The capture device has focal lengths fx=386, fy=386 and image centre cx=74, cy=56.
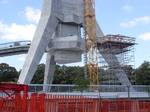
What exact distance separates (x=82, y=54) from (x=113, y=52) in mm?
12413

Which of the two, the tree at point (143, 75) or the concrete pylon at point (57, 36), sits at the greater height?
the concrete pylon at point (57, 36)

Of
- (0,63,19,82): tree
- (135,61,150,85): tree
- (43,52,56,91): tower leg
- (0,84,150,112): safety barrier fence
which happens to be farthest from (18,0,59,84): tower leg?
(0,84,150,112): safety barrier fence

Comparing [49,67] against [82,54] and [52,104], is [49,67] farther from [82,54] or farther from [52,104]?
[52,104]

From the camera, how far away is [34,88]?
2158 inches

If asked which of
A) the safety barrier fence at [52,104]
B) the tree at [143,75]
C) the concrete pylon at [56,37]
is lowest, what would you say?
the safety barrier fence at [52,104]

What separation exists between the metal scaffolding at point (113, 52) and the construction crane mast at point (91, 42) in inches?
56.0

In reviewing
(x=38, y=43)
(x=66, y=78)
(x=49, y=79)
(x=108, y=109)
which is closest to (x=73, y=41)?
(x=38, y=43)

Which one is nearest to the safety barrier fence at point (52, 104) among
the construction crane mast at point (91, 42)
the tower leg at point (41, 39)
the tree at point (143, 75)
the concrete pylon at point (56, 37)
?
the tower leg at point (41, 39)

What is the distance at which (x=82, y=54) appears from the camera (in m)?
74.2

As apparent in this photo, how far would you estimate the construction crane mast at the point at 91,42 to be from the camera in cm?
8294

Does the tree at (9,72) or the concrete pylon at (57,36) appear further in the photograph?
the tree at (9,72)

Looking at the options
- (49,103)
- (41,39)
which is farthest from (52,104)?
(41,39)

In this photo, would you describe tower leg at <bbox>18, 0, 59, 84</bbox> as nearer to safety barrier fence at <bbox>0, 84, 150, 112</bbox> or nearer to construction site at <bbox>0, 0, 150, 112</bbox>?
construction site at <bbox>0, 0, 150, 112</bbox>

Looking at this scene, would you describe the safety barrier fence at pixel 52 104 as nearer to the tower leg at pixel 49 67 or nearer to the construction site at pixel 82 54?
the construction site at pixel 82 54
